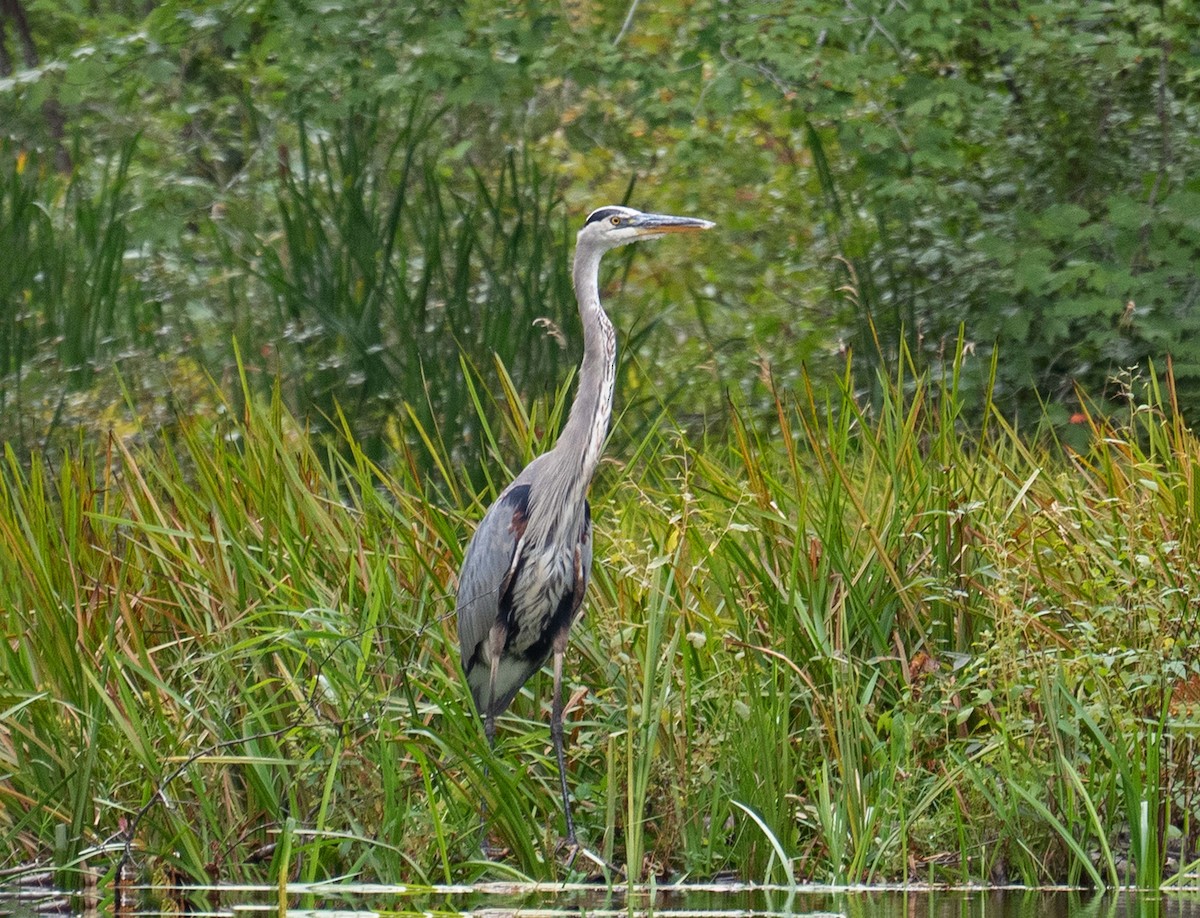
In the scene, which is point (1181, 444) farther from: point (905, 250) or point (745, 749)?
point (905, 250)

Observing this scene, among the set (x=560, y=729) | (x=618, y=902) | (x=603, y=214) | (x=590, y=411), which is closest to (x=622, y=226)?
(x=603, y=214)

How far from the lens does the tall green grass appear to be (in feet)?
11.8

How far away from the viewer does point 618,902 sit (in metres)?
3.43

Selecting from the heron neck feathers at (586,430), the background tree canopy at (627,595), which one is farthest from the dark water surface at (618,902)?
the heron neck feathers at (586,430)

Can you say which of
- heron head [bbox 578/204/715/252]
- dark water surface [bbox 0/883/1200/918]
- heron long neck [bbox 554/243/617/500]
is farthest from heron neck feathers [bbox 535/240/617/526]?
dark water surface [bbox 0/883/1200/918]

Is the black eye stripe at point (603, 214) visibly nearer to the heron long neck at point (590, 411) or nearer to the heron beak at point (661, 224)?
the heron beak at point (661, 224)

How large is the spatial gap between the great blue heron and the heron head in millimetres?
180

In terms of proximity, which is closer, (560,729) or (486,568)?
(560,729)

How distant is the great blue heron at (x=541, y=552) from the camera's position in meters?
4.14

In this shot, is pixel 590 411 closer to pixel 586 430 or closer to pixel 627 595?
pixel 586 430

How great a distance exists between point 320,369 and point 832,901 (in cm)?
381

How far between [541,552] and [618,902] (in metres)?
1.08

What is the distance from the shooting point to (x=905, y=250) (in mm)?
8391

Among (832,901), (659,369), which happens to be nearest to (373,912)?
(832,901)
